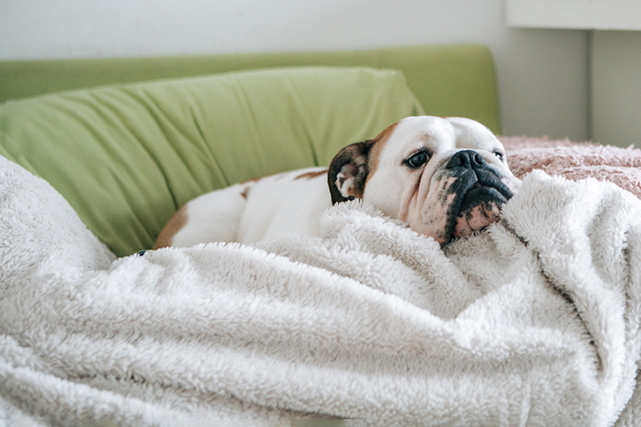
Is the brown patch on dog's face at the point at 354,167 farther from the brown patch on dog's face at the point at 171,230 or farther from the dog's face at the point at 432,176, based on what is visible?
the brown patch on dog's face at the point at 171,230

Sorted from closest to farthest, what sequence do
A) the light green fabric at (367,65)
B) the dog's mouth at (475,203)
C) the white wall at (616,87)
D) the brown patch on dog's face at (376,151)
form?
the dog's mouth at (475,203) → the brown patch on dog's face at (376,151) → the light green fabric at (367,65) → the white wall at (616,87)

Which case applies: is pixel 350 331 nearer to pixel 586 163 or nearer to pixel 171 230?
pixel 586 163

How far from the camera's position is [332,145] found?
6.55ft

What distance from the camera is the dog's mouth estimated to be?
96cm

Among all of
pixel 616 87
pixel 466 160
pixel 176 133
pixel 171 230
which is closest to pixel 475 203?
pixel 466 160

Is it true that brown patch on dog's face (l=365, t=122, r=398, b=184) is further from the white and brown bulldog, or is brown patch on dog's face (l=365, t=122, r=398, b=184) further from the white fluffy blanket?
the white fluffy blanket

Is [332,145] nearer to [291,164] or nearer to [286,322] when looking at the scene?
[291,164]

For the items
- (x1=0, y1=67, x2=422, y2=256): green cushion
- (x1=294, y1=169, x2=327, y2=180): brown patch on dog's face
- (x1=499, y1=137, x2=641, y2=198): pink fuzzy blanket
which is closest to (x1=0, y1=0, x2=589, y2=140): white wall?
(x1=0, y1=67, x2=422, y2=256): green cushion

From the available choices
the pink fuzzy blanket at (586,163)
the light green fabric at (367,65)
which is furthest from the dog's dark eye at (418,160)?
the light green fabric at (367,65)

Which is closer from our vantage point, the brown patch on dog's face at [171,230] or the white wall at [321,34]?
the brown patch on dog's face at [171,230]

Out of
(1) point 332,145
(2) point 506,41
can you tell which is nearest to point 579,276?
(1) point 332,145

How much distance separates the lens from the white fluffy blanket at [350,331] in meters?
0.69

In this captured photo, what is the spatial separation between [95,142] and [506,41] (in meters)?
2.08

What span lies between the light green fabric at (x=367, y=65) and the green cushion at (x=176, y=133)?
29 centimetres
